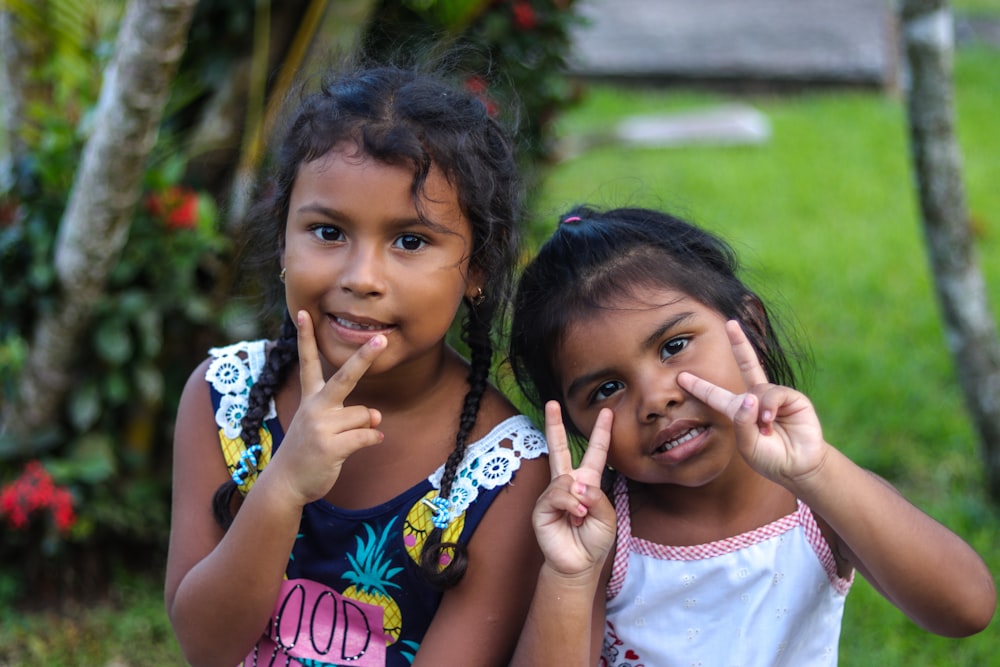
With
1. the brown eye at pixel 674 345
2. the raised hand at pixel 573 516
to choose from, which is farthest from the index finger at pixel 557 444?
the brown eye at pixel 674 345

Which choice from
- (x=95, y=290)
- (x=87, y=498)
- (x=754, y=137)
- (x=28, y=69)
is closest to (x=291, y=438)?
(x=95, y=290)

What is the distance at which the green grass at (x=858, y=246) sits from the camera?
10.5 feet

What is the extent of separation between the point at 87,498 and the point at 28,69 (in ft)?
4.24

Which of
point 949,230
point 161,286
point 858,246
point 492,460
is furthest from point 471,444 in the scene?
point 858,246

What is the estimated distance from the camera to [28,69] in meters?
3.34

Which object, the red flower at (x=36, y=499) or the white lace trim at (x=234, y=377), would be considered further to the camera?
the red flower at (x=36, y=499)

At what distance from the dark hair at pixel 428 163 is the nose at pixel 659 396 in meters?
0.34

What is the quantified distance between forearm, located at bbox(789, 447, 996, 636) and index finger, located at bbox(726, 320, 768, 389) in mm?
160

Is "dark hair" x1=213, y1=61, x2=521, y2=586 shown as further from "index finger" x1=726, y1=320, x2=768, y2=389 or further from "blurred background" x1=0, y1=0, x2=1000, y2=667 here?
"index finger" x1=726, y1=320, x2=768, y2=389

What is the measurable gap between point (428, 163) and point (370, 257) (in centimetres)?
19

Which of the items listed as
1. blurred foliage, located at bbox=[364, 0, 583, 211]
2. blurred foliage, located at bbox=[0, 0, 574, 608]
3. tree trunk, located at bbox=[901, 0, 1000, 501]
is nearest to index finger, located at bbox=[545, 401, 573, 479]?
blurred foliage, located at bbox=[0, 0, 574, 608]

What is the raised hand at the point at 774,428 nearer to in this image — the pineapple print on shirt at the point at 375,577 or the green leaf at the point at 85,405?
the pineapple print on shirt at the point at 375,577

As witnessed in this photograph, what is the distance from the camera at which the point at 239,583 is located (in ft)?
6.06

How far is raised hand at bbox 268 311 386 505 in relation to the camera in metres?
1.73
